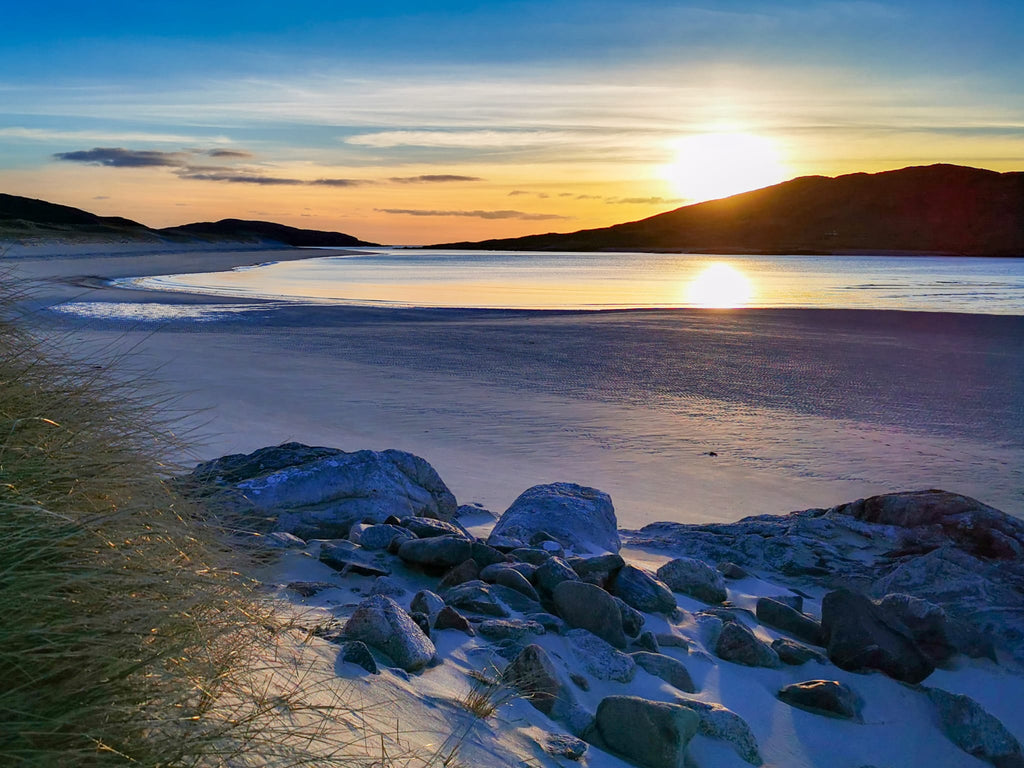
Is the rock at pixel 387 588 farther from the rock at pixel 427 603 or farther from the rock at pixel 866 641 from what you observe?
the rock at pixel 866 641

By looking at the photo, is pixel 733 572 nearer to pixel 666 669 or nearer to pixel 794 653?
pixel 794 653

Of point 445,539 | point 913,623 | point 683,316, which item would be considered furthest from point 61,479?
point 683,316

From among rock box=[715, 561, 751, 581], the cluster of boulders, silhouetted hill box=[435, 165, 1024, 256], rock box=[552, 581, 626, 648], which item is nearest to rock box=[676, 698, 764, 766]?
the cluster of boulders

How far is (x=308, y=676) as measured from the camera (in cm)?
272

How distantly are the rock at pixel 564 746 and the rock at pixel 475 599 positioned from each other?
973 mm

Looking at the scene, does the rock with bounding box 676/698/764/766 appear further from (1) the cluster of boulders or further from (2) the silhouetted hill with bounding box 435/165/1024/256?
(2) the silhouetted hill with bounding box 435/165/1024/256

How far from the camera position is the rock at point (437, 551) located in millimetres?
4484

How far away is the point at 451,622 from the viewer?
3754 mm

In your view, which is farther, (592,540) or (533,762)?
(592,540)

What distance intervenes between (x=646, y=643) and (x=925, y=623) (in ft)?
5.16

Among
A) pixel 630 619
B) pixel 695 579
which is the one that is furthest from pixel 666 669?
pixel 695 579

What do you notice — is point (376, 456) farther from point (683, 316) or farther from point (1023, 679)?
point (683, 316)

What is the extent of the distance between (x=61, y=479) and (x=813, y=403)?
1121 centimetres

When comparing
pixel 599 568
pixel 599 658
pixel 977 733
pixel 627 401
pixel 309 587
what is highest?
pixel 309 587
